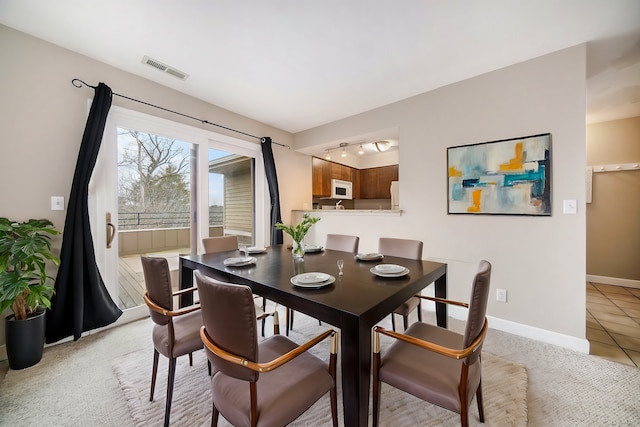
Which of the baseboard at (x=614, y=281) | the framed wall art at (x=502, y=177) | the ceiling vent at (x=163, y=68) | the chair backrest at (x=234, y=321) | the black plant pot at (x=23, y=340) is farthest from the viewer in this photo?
the baseboard at (x=614, y=281)

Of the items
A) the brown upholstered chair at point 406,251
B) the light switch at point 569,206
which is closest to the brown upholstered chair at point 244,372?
the brown upholstered chair at point 406,251

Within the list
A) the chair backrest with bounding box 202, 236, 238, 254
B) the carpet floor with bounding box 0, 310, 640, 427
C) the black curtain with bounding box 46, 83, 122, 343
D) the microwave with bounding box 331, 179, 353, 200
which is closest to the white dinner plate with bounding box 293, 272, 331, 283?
the carpet floor with bounding box 0, 310, 640, 427

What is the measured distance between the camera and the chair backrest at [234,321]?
937 millimetres

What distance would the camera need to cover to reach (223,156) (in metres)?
3.57

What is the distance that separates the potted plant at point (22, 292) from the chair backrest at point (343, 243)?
2.30 m

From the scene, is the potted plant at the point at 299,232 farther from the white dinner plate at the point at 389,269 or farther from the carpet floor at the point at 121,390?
the carpet floor at the point at 121,390

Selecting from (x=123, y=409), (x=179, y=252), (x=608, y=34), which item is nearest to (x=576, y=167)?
(x=608, y=34)

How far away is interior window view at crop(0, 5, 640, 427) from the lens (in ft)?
4.02

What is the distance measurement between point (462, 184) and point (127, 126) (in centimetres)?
360

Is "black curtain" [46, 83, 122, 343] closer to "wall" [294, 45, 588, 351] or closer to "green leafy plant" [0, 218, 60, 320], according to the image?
"green leafy plant" [0, 218, 60, 320]

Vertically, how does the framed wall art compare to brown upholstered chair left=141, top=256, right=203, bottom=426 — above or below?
above

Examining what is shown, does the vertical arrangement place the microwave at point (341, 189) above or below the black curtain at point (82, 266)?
above

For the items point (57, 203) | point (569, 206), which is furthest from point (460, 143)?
point (57, 203)

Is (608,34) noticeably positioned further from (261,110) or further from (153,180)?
(153,180)
